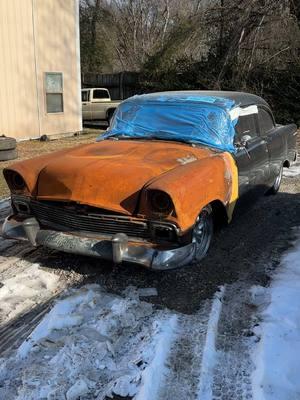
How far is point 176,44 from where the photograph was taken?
18453 mm

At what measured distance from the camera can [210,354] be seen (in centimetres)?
302

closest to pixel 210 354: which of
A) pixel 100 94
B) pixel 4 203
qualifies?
pixel 4 203

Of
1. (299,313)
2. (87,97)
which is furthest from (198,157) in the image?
(87,97)

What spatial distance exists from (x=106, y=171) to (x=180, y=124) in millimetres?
1411

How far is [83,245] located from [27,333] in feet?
3.00

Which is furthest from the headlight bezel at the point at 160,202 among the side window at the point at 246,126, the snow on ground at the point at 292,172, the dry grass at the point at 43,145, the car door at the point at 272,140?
the dry grass at the point at 43,145

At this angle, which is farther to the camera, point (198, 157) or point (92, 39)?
point (92, 39)

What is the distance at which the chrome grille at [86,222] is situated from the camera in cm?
380

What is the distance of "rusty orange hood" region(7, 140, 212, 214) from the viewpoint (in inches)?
150

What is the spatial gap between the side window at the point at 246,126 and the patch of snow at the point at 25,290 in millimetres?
2559

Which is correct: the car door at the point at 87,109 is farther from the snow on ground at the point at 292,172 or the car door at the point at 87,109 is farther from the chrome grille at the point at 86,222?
the chrome grille at the point at 86,222

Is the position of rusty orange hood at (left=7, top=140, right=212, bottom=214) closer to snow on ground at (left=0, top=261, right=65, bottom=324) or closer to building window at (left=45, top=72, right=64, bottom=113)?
snow on ground at (left=0, top=261, right=65, bottom=324)

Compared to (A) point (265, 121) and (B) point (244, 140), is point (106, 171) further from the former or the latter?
(A) point (265, 121)

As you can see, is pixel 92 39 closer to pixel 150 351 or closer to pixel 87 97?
pixel 87 97
